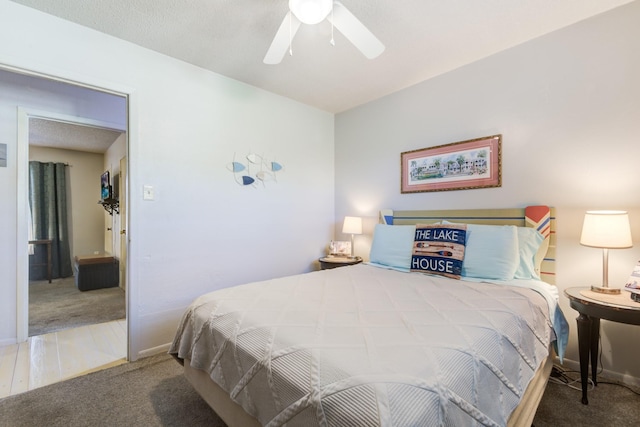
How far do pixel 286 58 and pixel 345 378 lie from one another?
97.2 inches

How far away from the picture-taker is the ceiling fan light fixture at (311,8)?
155 centimetres

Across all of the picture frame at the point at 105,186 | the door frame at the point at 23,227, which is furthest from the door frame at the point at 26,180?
the picture frame at the point at 105,186

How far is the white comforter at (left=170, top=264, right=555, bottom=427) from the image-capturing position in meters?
0.83

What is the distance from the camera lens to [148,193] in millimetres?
2330

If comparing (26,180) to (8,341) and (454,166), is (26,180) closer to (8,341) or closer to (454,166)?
(8,341)

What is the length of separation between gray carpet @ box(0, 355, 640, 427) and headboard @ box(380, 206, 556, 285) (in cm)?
78

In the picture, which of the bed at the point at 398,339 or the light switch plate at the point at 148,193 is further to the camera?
the light switch plate at the point at 148,193

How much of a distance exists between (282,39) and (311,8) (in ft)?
0.90

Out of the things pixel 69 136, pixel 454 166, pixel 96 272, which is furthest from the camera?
pixel 69 136

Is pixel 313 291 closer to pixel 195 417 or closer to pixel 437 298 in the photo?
pixel 437 298

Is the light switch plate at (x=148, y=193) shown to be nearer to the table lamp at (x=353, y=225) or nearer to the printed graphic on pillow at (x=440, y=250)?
the table lamp at (x=353, y=225)

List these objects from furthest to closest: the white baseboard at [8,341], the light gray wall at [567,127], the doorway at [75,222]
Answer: the doorway at [75,222], the white baseboard at [8,341], the light gray wall at [567,127]

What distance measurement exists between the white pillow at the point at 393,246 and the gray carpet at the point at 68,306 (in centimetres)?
289

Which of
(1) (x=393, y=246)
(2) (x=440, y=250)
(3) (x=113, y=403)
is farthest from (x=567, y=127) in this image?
(3) (x=113, y=403)
